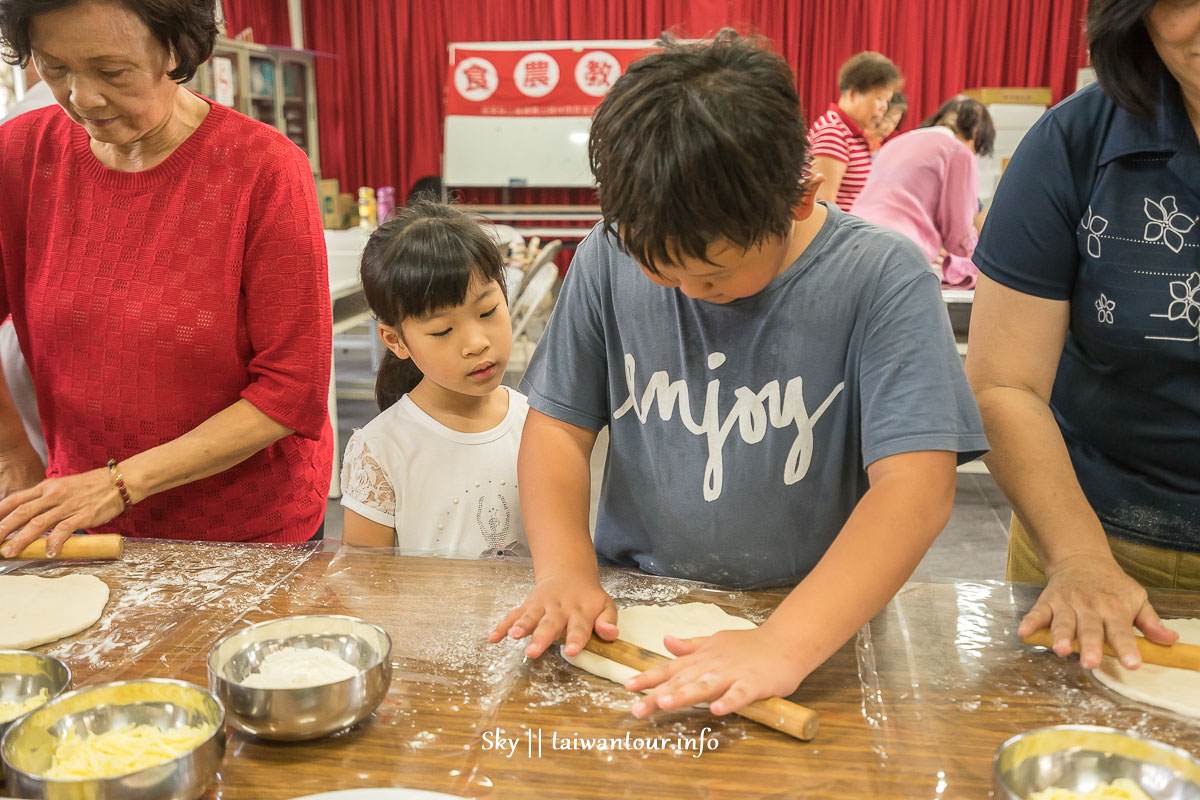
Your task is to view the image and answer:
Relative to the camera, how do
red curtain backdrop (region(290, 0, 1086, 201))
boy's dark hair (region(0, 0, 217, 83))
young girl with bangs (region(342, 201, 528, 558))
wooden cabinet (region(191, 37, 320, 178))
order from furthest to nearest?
red curtain backdrop (region(290, 0, 1086, 201)), wooden cabinet (region(191, 37, 320, 178)), young girl with bangs (region(342, 201, 528, 558)), boy's dark hair (region(0, 0, 217, 83))

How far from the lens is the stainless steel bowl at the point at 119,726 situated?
697 mm

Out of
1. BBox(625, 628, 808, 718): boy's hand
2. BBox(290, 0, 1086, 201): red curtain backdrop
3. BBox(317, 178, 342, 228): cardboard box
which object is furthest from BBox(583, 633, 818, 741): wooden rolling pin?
BBox(317, 178, 342, 228): cardboard box

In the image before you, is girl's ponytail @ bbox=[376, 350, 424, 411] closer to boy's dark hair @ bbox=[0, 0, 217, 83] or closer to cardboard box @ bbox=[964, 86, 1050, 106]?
boy's dark hair @ bbox=[0, 0, 217, 83]

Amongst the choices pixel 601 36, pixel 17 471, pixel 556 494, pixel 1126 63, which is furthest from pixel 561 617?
pixel 601 36

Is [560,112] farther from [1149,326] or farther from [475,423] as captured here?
[1149,326]

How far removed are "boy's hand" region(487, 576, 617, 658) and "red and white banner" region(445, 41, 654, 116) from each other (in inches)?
248

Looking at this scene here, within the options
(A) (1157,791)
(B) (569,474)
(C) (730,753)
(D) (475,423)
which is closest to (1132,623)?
(A) (1157,791)

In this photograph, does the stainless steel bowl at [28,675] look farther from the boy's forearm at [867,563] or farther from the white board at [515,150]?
the white board at [515,150]

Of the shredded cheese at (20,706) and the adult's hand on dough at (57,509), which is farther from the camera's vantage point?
the adult's hand on dough at (57,509)

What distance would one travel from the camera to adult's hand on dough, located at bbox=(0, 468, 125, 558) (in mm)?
1233

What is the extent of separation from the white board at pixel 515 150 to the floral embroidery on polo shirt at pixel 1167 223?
616cm

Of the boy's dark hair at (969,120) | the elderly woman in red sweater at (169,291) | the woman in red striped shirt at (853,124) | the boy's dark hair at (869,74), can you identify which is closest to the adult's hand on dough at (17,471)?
Answer: the elderly woman in red sweater at (169,291)

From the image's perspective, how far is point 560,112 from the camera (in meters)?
7.12

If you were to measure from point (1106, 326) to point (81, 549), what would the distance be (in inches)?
48.8
